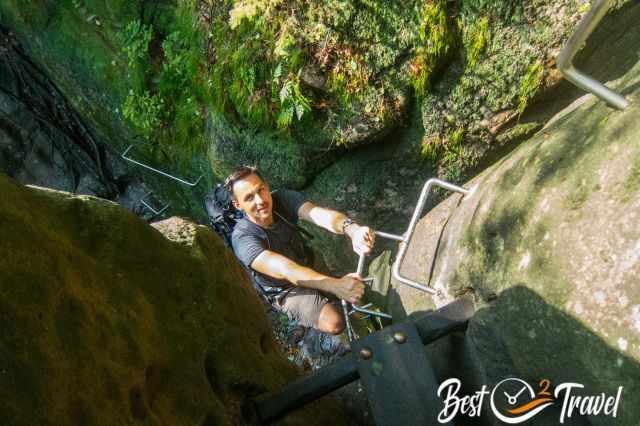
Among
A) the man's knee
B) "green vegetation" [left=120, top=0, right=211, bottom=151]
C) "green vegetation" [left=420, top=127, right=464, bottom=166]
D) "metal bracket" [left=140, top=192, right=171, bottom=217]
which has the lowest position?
the man's knee

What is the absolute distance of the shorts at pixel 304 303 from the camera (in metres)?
5.47

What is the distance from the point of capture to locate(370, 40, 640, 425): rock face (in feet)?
6.97

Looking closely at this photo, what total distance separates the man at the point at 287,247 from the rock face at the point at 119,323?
1125mm

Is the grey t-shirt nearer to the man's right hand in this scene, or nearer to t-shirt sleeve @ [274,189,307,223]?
t-shirt sleeve @ [274,189,307,223]

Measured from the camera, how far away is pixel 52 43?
8750 mm

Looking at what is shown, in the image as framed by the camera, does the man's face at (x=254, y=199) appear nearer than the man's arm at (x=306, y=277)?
No

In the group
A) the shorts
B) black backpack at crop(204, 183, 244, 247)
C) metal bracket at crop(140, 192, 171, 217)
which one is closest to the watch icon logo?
the shorts

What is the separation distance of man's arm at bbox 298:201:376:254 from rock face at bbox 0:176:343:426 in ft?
4.84

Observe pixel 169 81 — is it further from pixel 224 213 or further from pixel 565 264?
Answer: pixel 565 264

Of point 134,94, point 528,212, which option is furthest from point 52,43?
point 528,212

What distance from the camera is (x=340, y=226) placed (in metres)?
4.97

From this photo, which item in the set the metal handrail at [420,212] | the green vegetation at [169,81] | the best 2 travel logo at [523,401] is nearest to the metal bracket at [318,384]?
the best 2 travel logo at [523,401]

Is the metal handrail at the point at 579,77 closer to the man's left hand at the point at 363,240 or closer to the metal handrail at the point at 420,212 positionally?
the metal handrail at the point at 420,212

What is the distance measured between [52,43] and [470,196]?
344 inches
